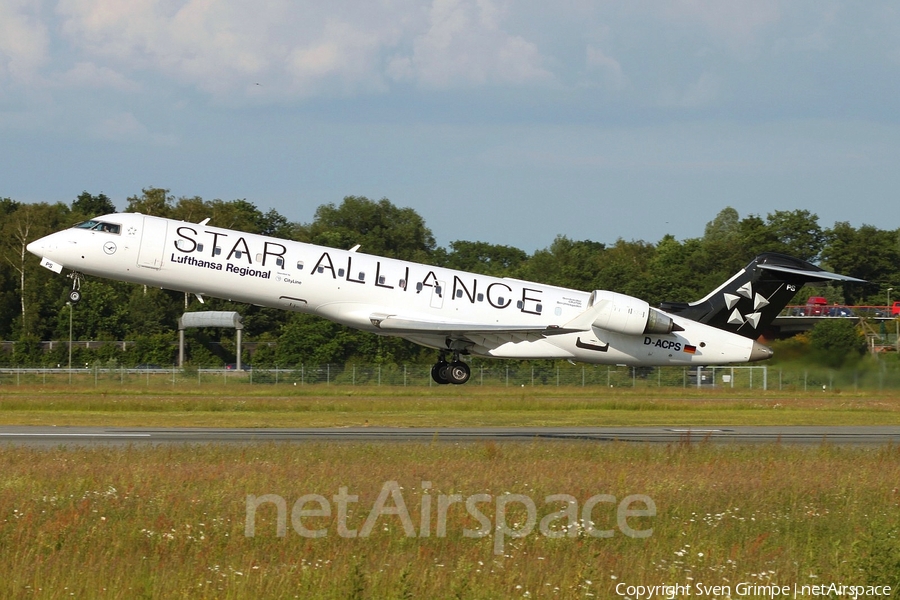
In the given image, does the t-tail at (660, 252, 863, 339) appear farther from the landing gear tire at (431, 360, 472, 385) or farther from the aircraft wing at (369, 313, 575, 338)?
the landing gear tire at (431, 360, 472, 385)

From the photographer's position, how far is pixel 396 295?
2688 centimetres

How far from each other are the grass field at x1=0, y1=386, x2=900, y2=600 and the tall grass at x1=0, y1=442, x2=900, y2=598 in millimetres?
39

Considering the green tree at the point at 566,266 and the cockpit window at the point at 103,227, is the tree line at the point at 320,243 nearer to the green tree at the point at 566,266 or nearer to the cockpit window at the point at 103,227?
the green tree at the point at 566,266

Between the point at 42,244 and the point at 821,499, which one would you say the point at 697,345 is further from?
the point at 42,244

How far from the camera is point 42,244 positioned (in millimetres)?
26484

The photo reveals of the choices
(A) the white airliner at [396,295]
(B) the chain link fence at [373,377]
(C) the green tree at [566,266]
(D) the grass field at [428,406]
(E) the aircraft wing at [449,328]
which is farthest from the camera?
(C) the green tree at [566,266]

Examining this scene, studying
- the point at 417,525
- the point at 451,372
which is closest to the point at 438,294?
the point at 451,372

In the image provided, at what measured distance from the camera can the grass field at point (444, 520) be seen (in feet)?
35.0

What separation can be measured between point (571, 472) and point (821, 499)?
13.5 feet

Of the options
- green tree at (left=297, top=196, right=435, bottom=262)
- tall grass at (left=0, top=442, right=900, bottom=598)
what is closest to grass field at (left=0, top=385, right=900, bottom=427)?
tall grass at (left=0, top=442, right=900, bottom=598)

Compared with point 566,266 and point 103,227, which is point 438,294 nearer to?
point 103,227

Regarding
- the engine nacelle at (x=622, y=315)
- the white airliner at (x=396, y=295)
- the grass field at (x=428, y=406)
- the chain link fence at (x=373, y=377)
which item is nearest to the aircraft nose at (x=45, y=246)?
the white airliner at (x=396, y=295)

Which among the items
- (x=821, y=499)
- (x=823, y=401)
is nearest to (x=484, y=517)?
(x=821, y=499)

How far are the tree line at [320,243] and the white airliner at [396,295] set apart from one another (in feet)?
105
